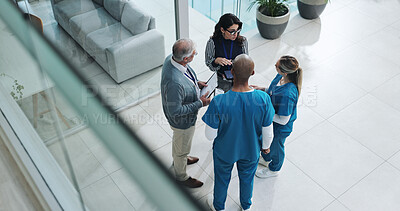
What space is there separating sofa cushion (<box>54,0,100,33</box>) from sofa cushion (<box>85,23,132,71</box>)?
10.2 inches

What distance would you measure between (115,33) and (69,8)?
532 millimetres

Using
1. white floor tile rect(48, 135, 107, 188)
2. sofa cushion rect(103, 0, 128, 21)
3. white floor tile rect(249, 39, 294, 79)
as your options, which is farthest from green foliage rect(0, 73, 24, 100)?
white floor tile rect(249, 39, 294, 79)

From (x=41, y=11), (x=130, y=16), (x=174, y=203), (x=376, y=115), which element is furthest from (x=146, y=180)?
(x=376, y=115)

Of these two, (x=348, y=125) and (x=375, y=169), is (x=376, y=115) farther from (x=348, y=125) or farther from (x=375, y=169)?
(x=375, y=169)

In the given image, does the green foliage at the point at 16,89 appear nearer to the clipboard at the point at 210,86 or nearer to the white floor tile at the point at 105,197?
the white floor tile at the point at 105,197

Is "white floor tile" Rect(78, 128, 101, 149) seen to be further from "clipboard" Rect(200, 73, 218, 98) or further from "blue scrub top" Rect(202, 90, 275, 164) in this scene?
"clipboard" Rect(200, 73, 218, 98)

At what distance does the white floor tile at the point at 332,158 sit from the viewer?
12.5 ft

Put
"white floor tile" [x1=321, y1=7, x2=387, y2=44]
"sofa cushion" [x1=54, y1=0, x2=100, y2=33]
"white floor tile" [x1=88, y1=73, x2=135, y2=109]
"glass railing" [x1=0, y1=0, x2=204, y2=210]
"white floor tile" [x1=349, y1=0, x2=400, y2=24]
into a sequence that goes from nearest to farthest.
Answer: "glass railing" [x1=0, y1=0, x2=204, y2=210]
"sofa cushion" [x1=54, y1=0, x2=100, y2=33]
"white floor tile" [x1=88, y1=73, x2=135, y2=109]
"white floor tile" [x1=321, y1=7, x2=387, y2=44]
"white floor tile" [x1=349, y1=0, x2=400, y2=24]

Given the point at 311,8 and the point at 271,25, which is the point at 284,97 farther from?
the point at 311,8

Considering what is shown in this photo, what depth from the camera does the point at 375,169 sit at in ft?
12.9

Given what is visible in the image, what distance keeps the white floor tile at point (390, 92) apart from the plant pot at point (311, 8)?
165 cm

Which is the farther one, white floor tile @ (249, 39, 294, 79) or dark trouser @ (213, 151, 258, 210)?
white floor tile @ (249, 39, 294, 79)

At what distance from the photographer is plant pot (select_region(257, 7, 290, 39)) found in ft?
18.1

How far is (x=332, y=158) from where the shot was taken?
13.2 ft
